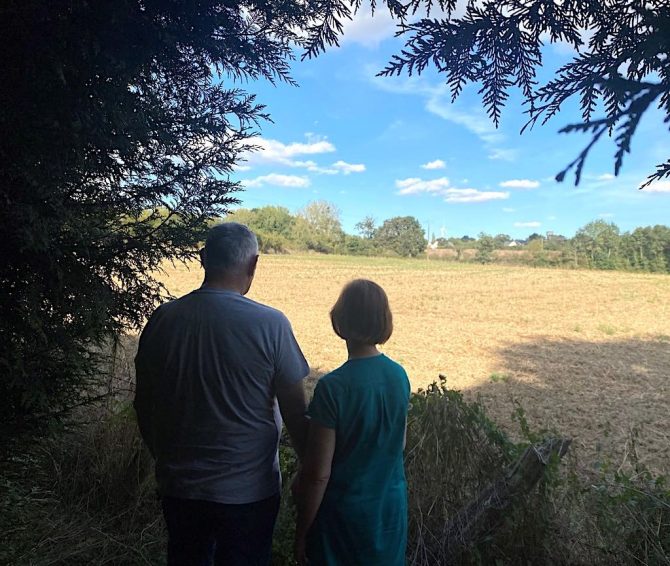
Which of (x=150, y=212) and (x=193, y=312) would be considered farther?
(x=150, y=212)

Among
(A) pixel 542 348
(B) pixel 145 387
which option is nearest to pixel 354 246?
(A) pixel 542 348

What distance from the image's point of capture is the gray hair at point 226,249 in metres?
1.50

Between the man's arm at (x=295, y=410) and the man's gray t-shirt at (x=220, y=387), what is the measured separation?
0.02 m

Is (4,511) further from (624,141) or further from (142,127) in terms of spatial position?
(624,141)

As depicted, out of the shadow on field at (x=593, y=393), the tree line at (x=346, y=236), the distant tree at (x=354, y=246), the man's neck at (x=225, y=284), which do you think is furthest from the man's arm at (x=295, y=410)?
the distant tree at (x=354, y=246)

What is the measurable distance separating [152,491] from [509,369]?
817cm

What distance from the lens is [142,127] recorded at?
174 centimetres

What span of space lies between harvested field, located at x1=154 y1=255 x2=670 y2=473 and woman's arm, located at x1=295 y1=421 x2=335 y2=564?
1.58 m

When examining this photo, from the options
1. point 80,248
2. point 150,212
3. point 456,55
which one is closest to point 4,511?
point 80,248

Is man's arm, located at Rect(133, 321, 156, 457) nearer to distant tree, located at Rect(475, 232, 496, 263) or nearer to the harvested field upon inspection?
the harvested field

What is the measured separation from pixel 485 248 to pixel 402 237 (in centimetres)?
862

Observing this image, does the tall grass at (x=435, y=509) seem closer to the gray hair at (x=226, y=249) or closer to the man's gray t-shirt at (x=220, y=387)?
the man's gray t-shirt at (x=220, y=387)

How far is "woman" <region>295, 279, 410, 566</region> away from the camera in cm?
138

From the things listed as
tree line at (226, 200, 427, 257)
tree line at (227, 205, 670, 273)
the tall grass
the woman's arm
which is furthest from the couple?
tree line at (226, 200, 427, 257)
